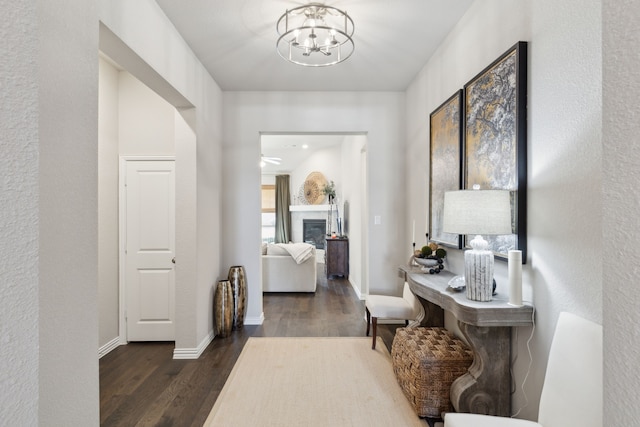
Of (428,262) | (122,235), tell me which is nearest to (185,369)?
(122,235)

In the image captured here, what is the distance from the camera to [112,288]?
3479 mm

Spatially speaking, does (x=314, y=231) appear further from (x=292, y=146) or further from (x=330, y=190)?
(x=292, y=146)

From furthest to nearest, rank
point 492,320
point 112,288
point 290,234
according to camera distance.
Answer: point 290,234 → point 112,288 → point 492,320

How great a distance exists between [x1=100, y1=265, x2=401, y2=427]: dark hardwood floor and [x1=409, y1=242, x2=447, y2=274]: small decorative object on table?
3.68ft

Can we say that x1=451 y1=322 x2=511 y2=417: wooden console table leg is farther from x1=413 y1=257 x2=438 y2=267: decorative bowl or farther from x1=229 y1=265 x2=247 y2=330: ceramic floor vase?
x1=229 y1=265 x2=247 y2=330: ceramic floor vase

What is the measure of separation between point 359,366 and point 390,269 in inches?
59.0

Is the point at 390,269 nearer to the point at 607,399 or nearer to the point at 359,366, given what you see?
the point at 359,366

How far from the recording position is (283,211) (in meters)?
9.84

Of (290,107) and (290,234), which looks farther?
(290,234)

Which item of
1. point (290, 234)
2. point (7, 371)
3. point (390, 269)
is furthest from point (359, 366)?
point (290, 234)

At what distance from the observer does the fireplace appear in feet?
31.4

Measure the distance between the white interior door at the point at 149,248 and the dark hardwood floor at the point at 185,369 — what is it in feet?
0.86

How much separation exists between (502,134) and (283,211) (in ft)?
26.7

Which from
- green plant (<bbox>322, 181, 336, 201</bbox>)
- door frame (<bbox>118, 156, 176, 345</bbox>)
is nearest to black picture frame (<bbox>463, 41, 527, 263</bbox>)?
door frame (<bbox>118, 156, 176, 345</bbox>)
